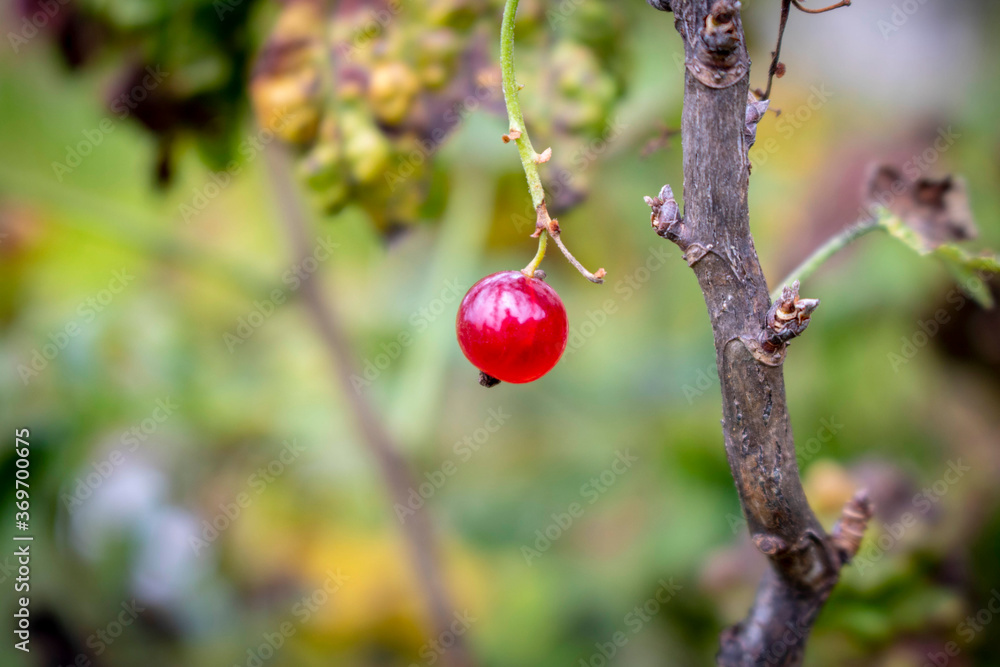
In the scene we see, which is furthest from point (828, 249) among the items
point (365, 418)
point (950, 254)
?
point (365, 418)

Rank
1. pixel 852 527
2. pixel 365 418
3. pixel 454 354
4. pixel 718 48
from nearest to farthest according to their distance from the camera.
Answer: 1. pixel 718 48
2. pixel 852 527
3. pixel 365 418
4. pixel 454 354

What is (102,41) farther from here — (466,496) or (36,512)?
(466,496)

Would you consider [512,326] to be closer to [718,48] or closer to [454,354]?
[718,48]

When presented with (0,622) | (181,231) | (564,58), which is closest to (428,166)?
(564,58)

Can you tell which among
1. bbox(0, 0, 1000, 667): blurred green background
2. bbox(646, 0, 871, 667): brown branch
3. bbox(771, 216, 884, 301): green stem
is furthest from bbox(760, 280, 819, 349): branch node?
bbox(0, 0, 1000, 667): blurred green background

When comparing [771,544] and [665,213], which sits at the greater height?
[665,213]

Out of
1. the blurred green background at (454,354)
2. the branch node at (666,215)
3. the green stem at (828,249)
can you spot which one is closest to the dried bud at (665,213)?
the branch node at (666,215)

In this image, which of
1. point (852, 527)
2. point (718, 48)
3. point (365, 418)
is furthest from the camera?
point (365, 418)
